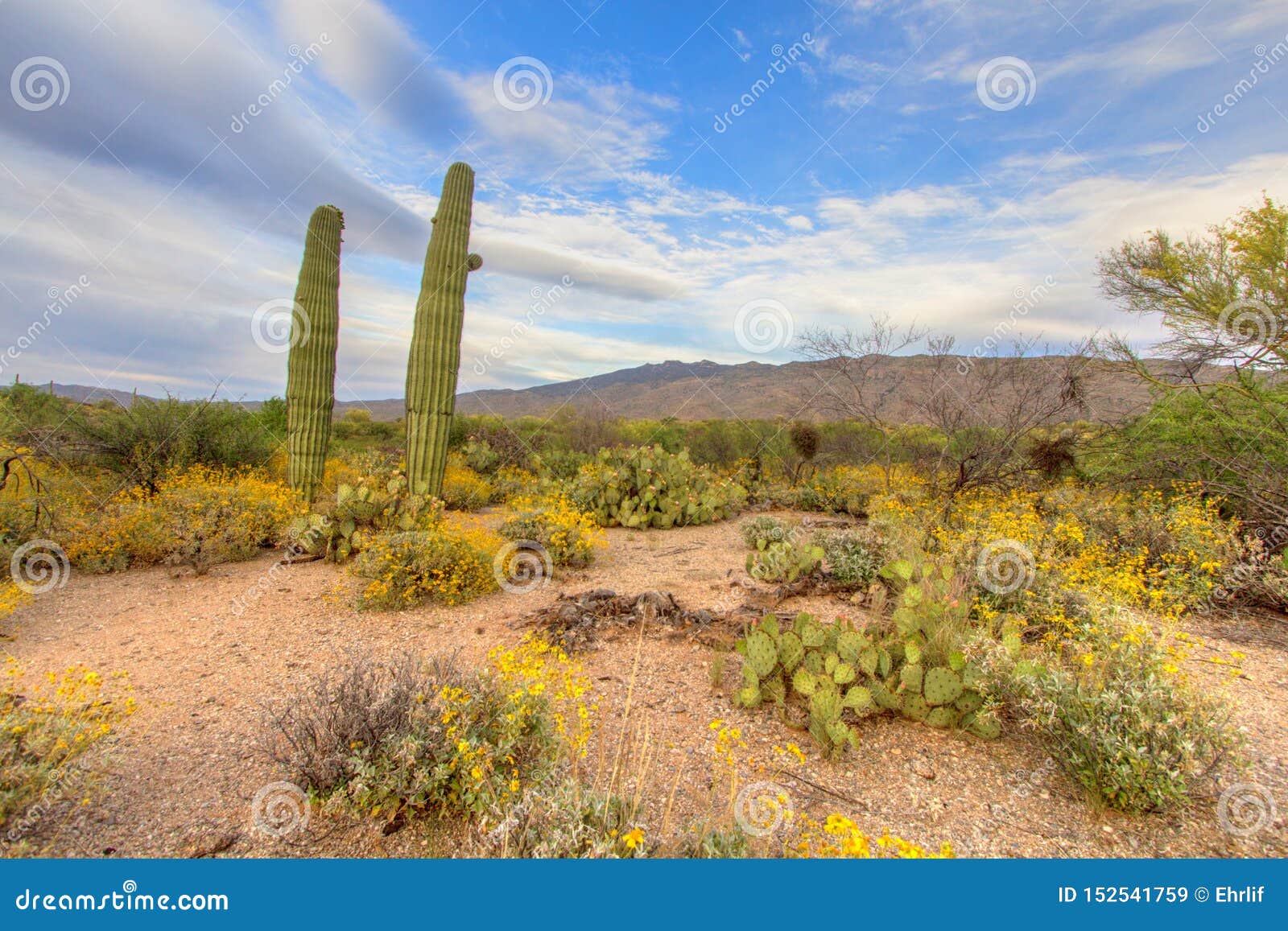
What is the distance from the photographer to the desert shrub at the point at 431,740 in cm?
256

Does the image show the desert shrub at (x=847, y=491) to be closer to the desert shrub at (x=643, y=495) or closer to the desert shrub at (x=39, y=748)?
the desert shrub at (x=643, y=495)

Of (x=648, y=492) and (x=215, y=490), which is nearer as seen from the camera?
(x=215, y=490)

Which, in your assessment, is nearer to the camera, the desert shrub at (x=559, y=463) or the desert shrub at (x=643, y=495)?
the desert shrub at (x=643, y=495)

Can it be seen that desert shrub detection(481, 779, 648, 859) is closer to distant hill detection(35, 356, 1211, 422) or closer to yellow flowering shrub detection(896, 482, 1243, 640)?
yellow flowering shrub detection(896, 482, 1243, 640)

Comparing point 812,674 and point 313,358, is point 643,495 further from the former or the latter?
point 812,674

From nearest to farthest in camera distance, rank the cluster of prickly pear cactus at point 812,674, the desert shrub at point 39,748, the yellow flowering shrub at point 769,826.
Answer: the yellow flowering shrub at point 769,826 < the desert shrub at point 39,748 < the cluster of prickly pear cactus at point 812,674

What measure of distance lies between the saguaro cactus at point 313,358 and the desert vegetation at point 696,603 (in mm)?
41

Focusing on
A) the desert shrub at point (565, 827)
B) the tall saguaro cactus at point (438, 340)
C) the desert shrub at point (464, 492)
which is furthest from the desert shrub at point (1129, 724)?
the desert shrub at point (464, 492)

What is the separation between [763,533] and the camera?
800 centimetres

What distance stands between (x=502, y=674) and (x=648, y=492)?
636 centimetres

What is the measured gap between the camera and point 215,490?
6965 millimetres

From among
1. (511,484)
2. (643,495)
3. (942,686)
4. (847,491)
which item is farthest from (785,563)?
(511,484)

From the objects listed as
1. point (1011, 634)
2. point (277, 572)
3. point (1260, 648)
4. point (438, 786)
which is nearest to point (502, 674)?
point (438, 786)

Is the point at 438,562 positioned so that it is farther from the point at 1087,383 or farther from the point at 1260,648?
the point at 1087,383
